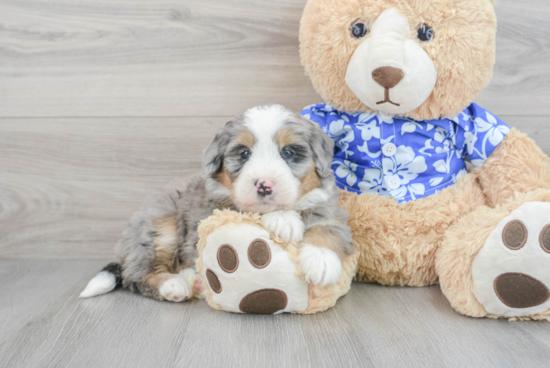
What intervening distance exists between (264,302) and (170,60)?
1.33 meters

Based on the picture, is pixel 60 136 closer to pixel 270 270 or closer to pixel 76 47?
pixel 76 47

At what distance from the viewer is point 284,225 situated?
1.49 m

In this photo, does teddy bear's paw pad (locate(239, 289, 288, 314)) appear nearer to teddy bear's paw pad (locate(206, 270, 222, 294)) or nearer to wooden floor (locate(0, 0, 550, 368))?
teddy bear's paw pad (locate(206, 270, 222, 294))

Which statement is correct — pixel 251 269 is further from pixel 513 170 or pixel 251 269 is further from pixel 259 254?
pixel 513 170

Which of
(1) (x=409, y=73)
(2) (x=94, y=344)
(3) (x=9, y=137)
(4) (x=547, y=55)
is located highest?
(4) (x=547, y=55)

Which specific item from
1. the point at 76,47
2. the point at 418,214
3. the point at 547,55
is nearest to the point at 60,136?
the point at 76,47

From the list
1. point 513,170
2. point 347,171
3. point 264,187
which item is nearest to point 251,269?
point 264,187

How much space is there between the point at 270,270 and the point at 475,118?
1093 millimetres

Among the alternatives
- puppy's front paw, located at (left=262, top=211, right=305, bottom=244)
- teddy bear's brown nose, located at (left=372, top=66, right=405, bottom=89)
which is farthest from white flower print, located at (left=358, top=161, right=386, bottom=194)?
puppy's front paw, located at (left=262, top=211, right=305, bottom=244)

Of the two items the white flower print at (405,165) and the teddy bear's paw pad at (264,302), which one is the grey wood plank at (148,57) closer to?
the white flower print at (405,165)

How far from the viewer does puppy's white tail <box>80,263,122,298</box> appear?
1836mm

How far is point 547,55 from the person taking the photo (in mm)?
2123

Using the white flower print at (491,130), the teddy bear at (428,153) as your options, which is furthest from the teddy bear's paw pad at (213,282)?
the white flower print at (491,130)

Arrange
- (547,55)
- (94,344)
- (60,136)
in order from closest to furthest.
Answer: (94,344), (547,55), (60,136)
